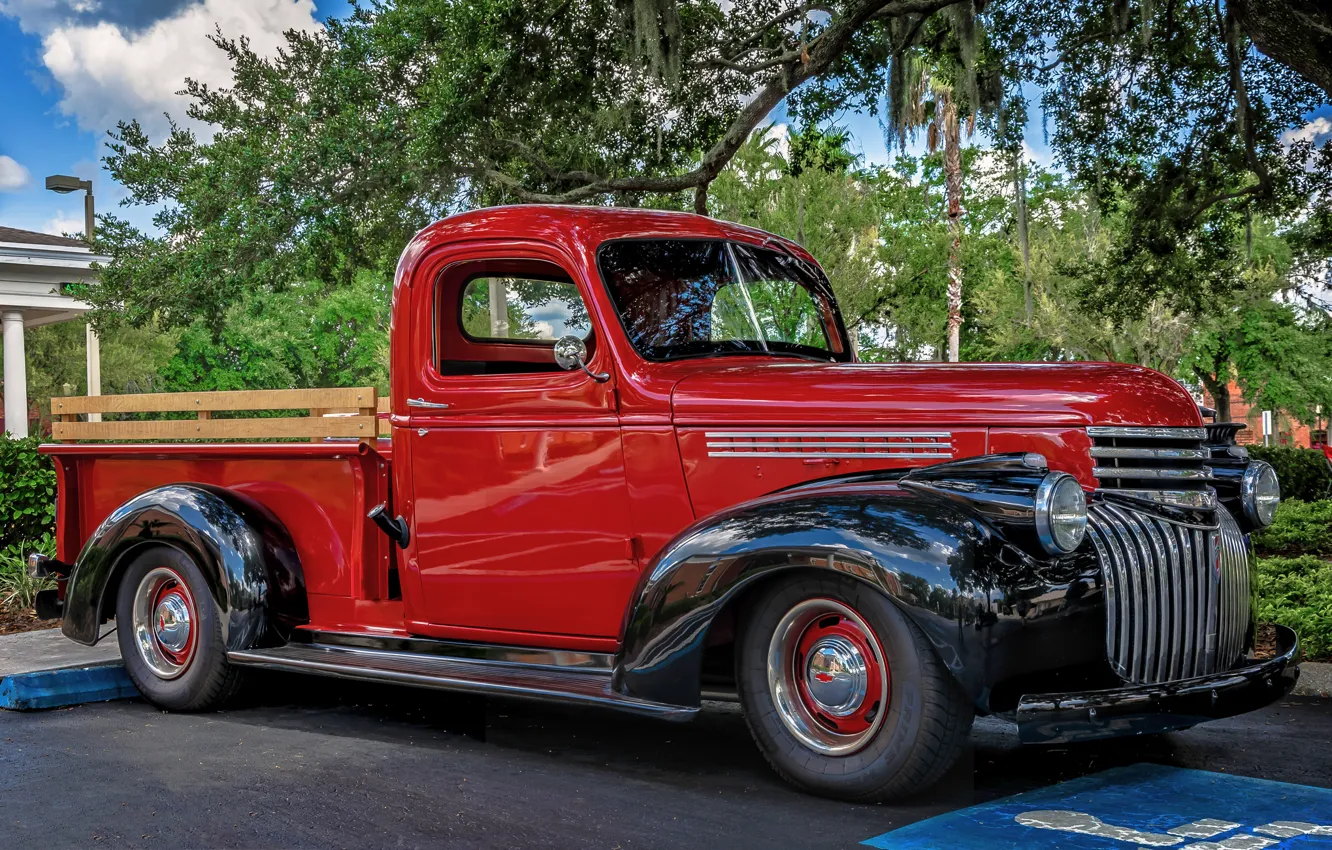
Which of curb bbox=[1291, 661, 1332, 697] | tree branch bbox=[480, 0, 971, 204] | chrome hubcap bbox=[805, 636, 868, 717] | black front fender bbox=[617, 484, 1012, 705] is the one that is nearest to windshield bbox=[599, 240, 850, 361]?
black front fender bbox=[617, 484, 1012, 705]

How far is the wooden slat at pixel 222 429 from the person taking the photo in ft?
18.6

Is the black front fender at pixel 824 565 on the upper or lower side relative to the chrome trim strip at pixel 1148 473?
lower

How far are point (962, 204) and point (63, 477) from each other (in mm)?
27385

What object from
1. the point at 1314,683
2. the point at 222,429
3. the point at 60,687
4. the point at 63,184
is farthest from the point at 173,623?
the point at 63,184

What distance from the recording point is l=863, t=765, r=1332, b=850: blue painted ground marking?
11.8 ft

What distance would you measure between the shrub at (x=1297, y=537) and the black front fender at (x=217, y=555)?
31.5 ft

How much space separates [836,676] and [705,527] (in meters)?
0.67

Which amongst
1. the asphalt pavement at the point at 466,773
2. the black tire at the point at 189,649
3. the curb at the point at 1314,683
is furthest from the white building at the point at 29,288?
the curb at the point at 1314,683

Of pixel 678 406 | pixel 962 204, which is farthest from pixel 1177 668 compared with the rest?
pixel 962 204

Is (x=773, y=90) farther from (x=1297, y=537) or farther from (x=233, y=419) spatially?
(x=233, y=419)

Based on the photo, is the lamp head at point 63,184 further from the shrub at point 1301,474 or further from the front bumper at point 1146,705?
the front bumper at point 1146,705

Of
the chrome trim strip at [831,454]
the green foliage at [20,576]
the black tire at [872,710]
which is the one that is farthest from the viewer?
the green foliage at [20,576]

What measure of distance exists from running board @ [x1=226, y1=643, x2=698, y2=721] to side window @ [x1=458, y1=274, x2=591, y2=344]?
1.41 m

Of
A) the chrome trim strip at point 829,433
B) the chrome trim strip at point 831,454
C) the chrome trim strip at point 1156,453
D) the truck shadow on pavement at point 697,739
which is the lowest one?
the truck shadow on pavement at point 697,739
